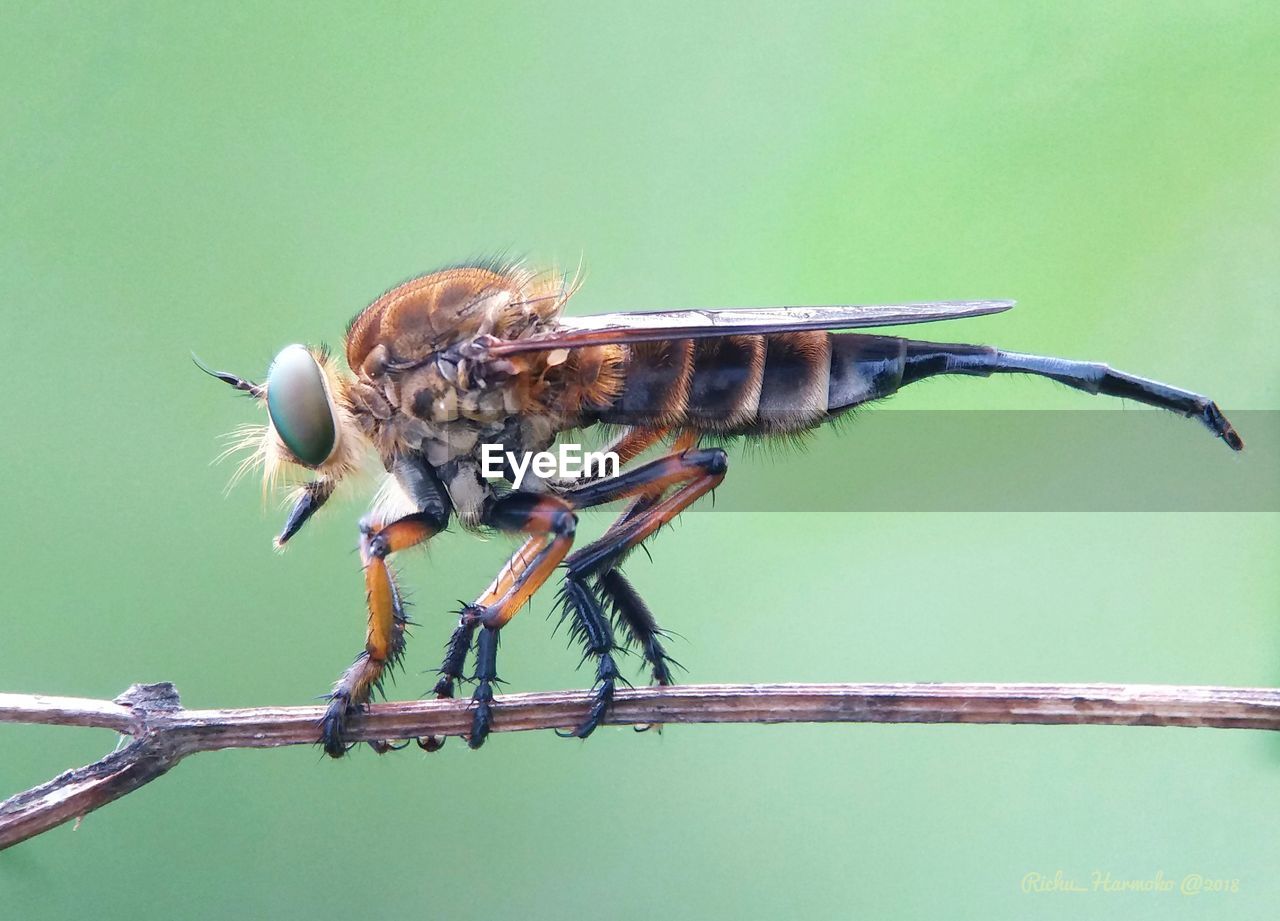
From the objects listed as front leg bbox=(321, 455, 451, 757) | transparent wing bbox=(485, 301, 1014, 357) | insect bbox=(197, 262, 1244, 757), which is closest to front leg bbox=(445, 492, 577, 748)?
insect bbox=(197, 262, 1244, 757)

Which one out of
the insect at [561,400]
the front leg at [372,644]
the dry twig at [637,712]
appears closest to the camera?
the dry twig at [637,712]

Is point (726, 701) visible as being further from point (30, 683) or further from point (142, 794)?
point (30, 683)

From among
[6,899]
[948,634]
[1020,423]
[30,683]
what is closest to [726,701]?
[948,634]

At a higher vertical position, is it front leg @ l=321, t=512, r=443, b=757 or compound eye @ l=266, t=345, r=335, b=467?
compound eye @ l=266, t=345, r=335, b=467

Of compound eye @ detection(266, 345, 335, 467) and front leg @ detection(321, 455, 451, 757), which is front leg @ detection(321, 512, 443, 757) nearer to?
front leg @ detection(321, 455, 451, 757)

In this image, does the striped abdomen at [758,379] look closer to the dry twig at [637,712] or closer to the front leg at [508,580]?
the front leg at [508,580]

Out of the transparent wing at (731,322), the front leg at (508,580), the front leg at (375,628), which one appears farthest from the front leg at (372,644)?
the transparent wing at (731,322)

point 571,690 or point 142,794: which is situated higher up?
point 571,690
